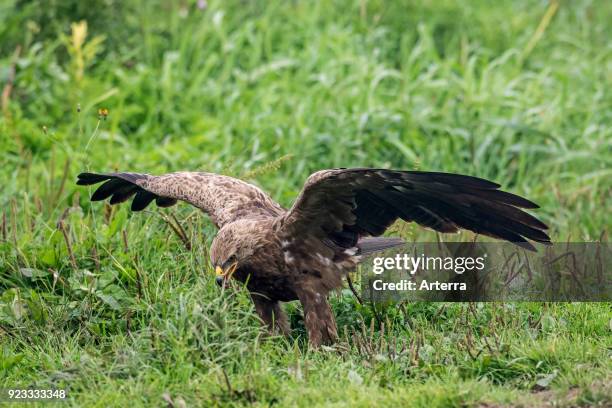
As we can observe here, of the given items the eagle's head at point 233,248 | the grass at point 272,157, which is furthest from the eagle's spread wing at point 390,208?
the grass at point 272,157

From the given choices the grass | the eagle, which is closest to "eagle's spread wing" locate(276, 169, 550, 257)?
the eagle

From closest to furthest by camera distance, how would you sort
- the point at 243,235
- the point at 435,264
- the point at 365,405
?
the point at 365,405
the point at 243,235
the point at 435,264

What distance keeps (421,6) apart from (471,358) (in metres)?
6.26

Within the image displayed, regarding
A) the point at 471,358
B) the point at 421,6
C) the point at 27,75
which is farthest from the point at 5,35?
the point at 471,358

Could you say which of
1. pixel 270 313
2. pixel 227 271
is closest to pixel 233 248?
pixel 227 271

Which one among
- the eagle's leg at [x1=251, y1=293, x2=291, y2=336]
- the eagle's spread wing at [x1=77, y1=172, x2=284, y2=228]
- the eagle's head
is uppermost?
the eagle's spread wing at [x1=77, y1=172, x2=284, y2=228]

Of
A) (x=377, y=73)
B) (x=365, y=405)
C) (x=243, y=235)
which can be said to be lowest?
(x=365, y=405)

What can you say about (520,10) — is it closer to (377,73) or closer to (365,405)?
(377,73)

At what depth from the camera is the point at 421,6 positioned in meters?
11.0

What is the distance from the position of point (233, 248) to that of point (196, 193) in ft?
2.74

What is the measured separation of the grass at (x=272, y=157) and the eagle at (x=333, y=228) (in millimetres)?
189

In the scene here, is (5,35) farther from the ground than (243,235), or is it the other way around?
(5,35)

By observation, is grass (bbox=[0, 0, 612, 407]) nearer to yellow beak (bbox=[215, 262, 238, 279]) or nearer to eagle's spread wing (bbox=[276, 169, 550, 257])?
yellow beak (bbox=[215, 262, 238, 279])

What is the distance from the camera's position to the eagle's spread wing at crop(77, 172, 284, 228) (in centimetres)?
622
